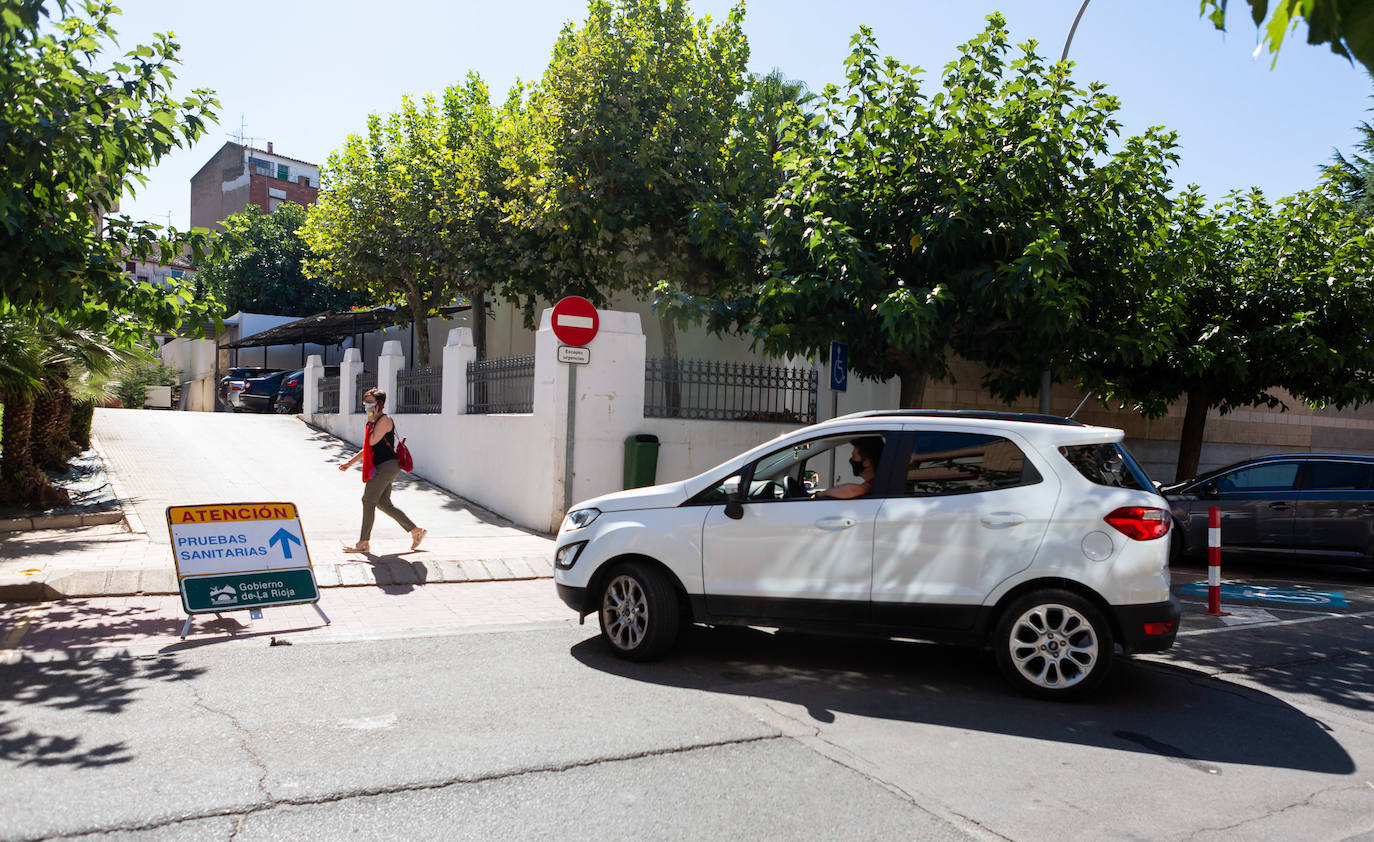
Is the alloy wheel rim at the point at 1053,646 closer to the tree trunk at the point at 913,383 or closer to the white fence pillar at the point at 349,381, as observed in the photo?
the tree trunk at the point at 913,383

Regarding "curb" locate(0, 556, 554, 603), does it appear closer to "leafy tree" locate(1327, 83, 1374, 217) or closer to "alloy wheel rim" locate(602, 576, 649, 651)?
"alloy wheel rim" locate(602, 576, 649, 651)

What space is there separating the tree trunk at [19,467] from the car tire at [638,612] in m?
8.76

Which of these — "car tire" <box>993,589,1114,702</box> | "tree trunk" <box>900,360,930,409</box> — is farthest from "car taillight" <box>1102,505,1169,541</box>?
"tree trunk" <box>900,360,930,409</box>

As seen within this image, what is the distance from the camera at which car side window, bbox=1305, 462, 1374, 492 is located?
11461 mm

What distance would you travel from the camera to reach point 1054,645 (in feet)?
18.4

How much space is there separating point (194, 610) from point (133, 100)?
4444 mm

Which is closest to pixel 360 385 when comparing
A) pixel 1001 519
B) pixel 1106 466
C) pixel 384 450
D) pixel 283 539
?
pixel 384 450

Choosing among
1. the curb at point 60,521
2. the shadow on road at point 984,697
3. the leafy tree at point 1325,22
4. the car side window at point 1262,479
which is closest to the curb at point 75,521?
the curb at point 60,521

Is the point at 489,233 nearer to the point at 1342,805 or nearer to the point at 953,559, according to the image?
the point at 953,559

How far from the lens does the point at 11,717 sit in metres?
4.79

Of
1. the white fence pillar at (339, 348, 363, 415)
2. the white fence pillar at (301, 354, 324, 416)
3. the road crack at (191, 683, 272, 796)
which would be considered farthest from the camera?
the white fence pillar at (301, 354, 324, 416)

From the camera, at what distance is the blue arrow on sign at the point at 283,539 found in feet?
24.5

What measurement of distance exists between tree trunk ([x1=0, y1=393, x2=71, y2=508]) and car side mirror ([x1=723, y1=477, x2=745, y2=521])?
30.8ft

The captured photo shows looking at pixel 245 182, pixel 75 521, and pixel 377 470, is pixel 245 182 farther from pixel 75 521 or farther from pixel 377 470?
pixel 377 470
